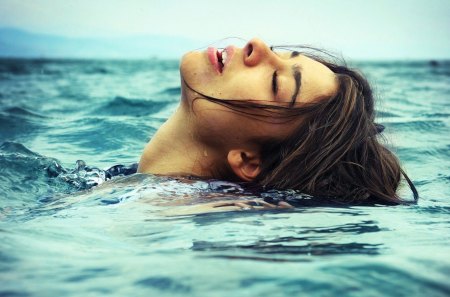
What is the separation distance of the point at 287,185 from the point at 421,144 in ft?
9.68

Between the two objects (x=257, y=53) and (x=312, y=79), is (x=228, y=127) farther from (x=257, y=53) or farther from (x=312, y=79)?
(x=312, y=79)

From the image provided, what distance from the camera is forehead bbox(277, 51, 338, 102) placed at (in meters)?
3.32

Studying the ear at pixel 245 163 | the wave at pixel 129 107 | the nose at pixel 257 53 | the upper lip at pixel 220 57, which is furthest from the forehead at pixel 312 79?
the wave at pixel 129 107

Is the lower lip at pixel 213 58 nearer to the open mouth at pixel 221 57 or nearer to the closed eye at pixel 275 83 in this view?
the open mouth at pixel 221 57

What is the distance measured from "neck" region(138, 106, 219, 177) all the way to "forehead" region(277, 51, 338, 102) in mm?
644

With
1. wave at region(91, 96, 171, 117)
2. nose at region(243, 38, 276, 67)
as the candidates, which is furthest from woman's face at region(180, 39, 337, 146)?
wave at region(91, 96, 171, 117)

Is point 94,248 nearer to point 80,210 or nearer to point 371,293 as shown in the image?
point 80,210

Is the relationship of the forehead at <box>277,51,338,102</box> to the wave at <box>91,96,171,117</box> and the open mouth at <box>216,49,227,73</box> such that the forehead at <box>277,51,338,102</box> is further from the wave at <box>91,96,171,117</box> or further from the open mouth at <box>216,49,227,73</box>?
the wave at <box>91,96,171,117</box>

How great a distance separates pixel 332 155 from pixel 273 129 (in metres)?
0.38

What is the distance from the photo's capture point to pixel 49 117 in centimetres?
773

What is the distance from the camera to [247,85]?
3.23 m

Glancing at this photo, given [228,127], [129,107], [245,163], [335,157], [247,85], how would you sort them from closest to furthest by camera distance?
[247,85]
[228,127]
[335,157]
[245,163]
[129,107]

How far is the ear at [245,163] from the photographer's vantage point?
3471 millimetres

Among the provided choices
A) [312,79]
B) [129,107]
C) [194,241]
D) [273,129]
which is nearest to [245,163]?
[273,129]
